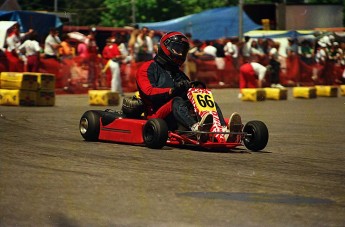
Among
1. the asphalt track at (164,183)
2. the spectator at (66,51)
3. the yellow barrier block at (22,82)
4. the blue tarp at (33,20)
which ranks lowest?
the asphalt track at (164,183)

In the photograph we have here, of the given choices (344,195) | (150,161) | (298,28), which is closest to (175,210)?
(344,195)

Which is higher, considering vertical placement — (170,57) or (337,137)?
(170,57)

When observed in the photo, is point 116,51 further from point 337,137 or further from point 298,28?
point 298,28

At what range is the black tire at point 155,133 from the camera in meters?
10.9

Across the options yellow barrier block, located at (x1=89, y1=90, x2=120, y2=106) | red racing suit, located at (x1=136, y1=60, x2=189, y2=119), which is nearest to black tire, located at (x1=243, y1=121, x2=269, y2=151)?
red racing suit, located at (x1=136, y1=60, x2=189, y2=119)

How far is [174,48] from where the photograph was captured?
1187cm

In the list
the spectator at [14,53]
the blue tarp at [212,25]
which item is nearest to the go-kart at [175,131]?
the spectator at [14,53]

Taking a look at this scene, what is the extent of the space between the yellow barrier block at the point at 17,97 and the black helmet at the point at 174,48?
808 centimetres

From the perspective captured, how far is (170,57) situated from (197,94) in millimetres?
725

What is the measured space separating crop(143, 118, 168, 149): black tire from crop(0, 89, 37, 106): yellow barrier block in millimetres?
8693

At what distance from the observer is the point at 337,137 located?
46.1ft

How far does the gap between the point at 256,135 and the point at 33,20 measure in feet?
57.0

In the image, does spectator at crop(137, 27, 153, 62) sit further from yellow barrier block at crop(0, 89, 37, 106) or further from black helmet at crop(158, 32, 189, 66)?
black helmet at crop(158, 32, 189, 66)

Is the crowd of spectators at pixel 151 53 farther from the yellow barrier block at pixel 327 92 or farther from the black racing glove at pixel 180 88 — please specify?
the black racing glove at pixel 180 88
